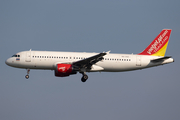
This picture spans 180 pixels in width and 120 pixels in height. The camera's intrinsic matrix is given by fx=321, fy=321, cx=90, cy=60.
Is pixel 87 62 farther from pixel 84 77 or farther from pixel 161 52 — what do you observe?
pixel 161 52

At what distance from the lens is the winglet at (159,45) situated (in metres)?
56.2

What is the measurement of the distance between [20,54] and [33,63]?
9.92ft

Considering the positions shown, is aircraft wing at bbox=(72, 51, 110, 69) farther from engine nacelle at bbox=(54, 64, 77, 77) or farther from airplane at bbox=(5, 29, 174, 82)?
engine nacelle at bbox=(54, 64, 77, 77)

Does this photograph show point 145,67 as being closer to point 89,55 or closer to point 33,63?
point 89,55

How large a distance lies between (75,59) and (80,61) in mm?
2498

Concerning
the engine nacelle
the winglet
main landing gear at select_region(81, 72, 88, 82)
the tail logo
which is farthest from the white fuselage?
the tail logo

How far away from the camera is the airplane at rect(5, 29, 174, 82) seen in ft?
168

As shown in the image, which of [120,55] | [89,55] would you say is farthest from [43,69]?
[120,55]

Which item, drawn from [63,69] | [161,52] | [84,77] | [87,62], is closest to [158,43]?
[161,52]

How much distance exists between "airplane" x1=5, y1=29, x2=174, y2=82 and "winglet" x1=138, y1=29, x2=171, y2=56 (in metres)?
0.82

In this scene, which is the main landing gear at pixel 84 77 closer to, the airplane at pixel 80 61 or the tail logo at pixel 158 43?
the airplane at pixel 80 61

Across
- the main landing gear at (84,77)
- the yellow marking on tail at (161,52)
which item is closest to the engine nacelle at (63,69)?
the main landing gear at (84,77)

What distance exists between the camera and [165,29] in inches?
2283

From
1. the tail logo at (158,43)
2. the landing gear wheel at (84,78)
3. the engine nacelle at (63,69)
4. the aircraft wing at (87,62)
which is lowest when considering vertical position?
the landing gear wheel at (84,78)
